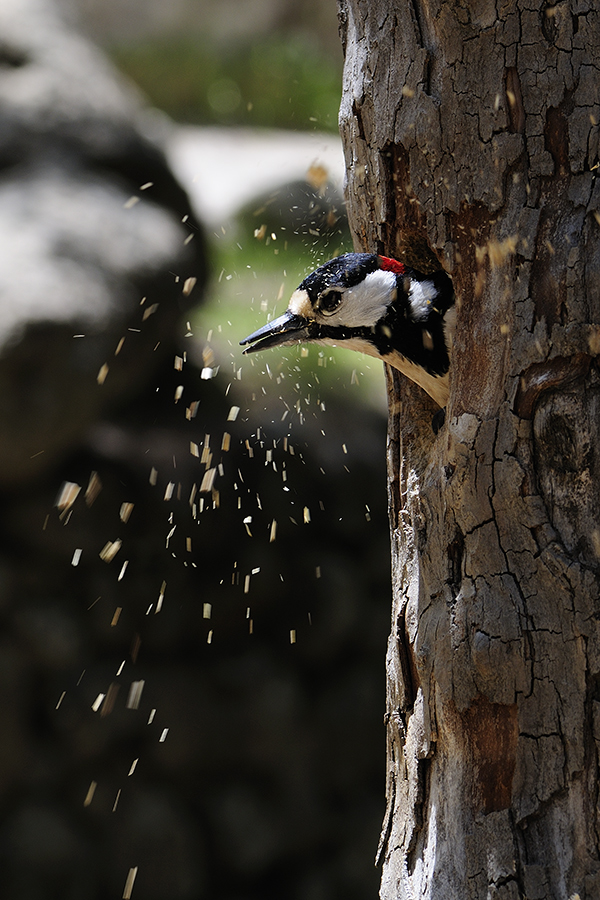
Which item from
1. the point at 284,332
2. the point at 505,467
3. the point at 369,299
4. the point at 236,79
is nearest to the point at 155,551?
the point at 284,332

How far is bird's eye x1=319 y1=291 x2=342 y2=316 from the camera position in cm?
149

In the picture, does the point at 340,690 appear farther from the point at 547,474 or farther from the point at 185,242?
the point at 547,474

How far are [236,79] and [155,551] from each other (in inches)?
233

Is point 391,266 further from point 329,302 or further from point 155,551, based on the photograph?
point 155,551

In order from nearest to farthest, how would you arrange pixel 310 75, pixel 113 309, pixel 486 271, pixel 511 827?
1. pixel 511 827
2. pixel 486 271
3. pixel 113 309
4. pixel 310 75

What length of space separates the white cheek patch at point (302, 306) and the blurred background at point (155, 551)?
1.54 metres

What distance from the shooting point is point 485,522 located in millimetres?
1225

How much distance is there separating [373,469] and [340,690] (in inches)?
38.7

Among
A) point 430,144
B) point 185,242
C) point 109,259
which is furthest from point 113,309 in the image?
point 430,144

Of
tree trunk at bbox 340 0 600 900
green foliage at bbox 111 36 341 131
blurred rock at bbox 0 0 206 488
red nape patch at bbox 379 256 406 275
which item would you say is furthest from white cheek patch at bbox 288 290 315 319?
green foliage at bbox 111 36 341 131

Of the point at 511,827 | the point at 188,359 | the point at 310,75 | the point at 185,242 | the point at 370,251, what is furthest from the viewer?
the point at 310,75

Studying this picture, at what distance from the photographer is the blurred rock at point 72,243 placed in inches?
112

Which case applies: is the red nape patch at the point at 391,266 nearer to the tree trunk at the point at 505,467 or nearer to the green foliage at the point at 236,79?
the tree trunk at the point at 505,467

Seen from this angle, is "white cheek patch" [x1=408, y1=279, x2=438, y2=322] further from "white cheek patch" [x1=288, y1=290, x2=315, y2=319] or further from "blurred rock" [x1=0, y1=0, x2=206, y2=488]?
"blurred rock" [x1=0, y1=0, x2=206, y2=488]
